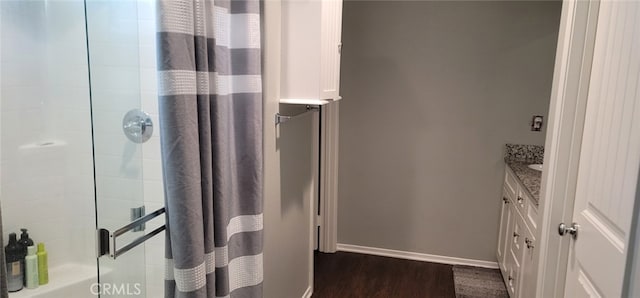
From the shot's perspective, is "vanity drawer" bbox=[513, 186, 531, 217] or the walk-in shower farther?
"vanity drawer" bbox=[513, 186, 531, 217]

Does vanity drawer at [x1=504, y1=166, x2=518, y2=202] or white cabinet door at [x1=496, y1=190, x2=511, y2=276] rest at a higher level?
vanity drawer at [x1=504, y1=166, x2=518, y2=202]

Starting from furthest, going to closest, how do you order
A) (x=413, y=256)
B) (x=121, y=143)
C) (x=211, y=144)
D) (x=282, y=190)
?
(x=413, y=256) < (x=282, y=190) < (x=121, y=143) < (x=211, y=144)

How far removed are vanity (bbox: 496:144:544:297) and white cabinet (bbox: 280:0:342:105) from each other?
3.87 ft

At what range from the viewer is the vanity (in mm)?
2279

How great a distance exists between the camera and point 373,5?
3.44 m

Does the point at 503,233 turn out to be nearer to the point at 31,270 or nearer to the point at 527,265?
the point at 527,265

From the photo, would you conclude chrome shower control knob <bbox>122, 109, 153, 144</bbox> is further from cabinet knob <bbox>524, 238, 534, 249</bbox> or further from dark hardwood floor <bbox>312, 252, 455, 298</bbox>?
cabinet knob <bbox>524, 238, 534, 249</bbox>

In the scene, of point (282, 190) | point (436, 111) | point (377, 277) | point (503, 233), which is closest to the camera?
point (282, 190)

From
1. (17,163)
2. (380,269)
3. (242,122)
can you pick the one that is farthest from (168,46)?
(380,269)

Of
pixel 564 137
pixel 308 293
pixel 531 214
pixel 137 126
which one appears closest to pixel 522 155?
pixel 531 214

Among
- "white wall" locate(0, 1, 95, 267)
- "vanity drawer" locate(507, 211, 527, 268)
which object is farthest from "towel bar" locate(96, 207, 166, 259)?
"vanity drawer" locate(507, 211, 527, 268)

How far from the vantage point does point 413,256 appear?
369cm

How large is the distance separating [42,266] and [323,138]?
6.85 feet

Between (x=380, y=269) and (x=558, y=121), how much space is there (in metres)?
2.09
